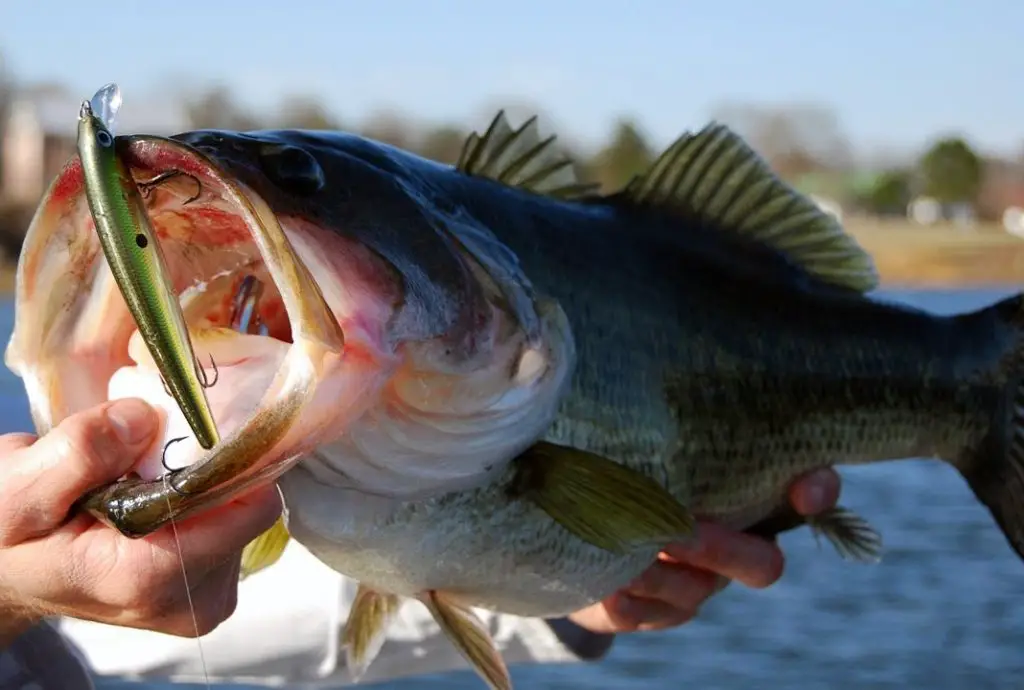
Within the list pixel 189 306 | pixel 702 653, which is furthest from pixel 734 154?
pixel 702 653

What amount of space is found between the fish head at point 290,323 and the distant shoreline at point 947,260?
70.3 feet

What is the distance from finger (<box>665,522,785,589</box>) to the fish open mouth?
102 centimetres

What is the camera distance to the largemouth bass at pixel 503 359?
54.4 inches

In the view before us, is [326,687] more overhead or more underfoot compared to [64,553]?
more underfoot

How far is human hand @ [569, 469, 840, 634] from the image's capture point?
231 cm

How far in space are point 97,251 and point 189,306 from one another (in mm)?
131

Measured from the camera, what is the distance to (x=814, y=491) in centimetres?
231

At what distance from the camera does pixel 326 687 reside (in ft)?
10.5

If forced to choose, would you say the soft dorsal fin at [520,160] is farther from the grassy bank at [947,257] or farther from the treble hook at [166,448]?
the grassy bank at [947,257]

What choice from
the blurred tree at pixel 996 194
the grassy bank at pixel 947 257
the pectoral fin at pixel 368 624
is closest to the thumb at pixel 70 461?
the pectoral fin at pixel 368 624

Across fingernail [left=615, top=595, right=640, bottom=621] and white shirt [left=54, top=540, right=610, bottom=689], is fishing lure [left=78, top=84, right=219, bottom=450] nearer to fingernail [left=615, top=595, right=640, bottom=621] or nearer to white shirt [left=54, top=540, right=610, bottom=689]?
fingernail [left=615, top=595, right=640, bottom=621]

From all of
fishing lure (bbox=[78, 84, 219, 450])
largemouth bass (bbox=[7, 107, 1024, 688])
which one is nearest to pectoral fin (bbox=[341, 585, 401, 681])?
largemouth bass (bbox=[7, 107, 1024, 688])

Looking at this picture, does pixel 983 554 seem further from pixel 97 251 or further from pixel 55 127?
pixel 55 127

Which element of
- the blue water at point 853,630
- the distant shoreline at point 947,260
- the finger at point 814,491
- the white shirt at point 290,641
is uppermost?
the finger at point 814,491
